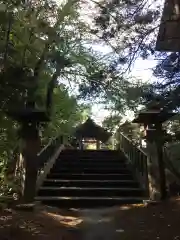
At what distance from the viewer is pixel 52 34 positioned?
28.3 feet

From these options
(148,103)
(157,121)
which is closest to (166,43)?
(148,103)

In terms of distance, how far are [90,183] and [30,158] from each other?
102 inches

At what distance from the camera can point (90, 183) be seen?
1033 centimetres

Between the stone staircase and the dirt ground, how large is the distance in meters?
0.89

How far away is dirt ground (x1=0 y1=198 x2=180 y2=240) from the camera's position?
18.1ft

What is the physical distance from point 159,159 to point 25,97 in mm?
4496

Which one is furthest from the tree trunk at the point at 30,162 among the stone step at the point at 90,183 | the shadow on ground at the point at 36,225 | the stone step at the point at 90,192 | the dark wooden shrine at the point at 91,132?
the dark wooden shrine at the point at 91,132

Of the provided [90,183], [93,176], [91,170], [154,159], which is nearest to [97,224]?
[154,159]

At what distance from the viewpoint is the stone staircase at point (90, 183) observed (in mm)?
8801

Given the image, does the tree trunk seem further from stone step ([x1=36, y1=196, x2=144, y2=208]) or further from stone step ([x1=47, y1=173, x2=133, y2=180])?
stone step ([x1=47, y1=173, x2=133, y2=180])

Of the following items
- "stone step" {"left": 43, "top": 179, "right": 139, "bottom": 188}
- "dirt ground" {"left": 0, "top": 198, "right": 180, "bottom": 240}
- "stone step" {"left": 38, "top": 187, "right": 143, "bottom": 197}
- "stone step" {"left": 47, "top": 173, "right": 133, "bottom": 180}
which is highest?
"stone step" {"left": 47, "top": 173, "right": 133, "bottom": 180}

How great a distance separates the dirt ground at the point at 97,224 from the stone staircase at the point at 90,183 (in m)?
0.89

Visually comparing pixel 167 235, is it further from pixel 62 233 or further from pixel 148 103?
pixel 148 103

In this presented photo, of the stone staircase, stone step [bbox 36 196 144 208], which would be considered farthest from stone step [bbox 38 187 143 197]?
stone step [bbox 36 196 144 208]
